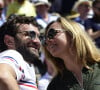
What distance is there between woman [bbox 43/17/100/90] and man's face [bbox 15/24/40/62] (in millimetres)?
165

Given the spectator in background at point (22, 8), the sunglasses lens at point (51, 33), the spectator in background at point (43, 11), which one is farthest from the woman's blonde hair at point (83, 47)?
the spectator in background at point (22, 8)

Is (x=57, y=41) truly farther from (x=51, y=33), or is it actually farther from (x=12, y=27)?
(x=12, y=27)

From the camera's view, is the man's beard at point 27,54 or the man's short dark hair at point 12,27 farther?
the man's short dark hair at point 12,27

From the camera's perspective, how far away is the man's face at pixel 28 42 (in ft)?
11.3

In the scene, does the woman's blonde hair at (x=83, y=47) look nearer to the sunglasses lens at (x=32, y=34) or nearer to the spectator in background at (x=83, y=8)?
the sunglasses lens at (x=32, y=34)

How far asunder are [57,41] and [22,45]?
405mm

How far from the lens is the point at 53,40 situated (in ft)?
10.8

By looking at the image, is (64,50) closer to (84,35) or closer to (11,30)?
(84,35)

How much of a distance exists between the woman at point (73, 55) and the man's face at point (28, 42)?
0.54 ft

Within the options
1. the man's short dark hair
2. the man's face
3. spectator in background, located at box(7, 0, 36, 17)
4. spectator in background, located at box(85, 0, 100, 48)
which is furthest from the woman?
spectator in background, located at box(7, 0, 36, 17)

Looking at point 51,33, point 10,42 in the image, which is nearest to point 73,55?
point 51,33

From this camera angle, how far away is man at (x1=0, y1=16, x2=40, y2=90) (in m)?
2.96

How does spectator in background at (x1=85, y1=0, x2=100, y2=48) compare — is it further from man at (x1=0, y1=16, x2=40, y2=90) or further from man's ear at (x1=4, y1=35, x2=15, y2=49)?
man's ear at (x1=4, y1=35, x2=15, y2=49)

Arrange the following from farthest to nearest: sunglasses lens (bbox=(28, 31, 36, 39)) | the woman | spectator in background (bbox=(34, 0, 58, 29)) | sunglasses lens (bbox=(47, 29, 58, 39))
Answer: spectator in background (bbox=(34, 0, 58, 29)) → sunglasses lens (bbox=(28, 31, 36, 39)) → sunglasses lens (bbox=(47, 29, 58, 39)) → the woman
